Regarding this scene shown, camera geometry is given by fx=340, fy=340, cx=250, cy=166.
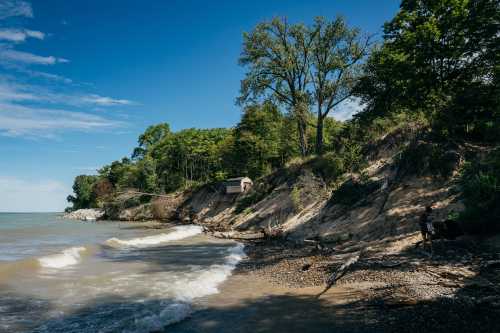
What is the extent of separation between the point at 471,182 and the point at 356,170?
43.6 feet

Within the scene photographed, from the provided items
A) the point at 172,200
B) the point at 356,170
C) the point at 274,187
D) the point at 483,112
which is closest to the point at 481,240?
the point at 483,112

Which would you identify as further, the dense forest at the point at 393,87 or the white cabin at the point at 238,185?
the white cabin at the point at 238,185

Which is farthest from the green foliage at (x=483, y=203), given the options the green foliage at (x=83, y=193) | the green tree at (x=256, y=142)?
the green foliage at (x=83, y=193)

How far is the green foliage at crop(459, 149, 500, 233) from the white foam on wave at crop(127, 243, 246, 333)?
9.24m

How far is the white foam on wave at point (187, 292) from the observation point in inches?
330

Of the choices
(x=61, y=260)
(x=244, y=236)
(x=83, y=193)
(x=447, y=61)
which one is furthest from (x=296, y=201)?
(x=83, y=193)

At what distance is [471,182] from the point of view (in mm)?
12367

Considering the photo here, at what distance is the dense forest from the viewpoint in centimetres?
1853

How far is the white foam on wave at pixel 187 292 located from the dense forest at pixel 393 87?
939cm

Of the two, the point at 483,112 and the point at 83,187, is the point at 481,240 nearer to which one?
the point at 483,112

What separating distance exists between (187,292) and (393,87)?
72.3ft

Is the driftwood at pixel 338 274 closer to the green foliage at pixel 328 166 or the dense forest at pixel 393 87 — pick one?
the dense forest at pixel 393 87

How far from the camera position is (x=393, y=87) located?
25.9 m

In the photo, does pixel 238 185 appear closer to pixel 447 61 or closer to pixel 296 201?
pixel 296 201
